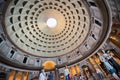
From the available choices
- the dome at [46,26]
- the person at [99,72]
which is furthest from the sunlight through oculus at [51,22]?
the person at [99,72]

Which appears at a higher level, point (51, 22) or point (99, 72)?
point (51, 22)

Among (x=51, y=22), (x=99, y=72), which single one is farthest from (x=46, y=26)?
(x=99, y=72)

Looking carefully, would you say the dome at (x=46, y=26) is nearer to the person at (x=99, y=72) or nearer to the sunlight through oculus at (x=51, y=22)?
the sunlight through oculus at (x=51, y=22)

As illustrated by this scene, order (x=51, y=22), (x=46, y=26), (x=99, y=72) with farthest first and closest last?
(x=46, y=26), (x=51, y=22), (x=99, y=72)

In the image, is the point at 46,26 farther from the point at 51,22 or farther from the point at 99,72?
the point at 99,72

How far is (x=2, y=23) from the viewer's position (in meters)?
21.5

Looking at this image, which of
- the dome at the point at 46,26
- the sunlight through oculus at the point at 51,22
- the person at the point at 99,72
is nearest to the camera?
the person at the point at 99,72

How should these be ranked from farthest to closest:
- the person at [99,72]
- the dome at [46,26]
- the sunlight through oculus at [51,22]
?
the sunlight through oculus at [51,22] < the dome at [46,26] < the person at [99,72]

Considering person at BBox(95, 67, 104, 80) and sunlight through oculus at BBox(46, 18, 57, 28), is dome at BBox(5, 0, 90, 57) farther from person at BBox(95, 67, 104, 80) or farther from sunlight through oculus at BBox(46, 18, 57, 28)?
person at BBox(95, 67, 104, 80)

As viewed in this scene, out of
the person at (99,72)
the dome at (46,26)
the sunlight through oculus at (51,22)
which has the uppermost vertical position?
the sunlight through oculus at (51,22)

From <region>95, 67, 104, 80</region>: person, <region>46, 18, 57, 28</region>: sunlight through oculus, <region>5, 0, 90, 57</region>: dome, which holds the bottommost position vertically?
<region>95, 67, 104, 80</region>: person

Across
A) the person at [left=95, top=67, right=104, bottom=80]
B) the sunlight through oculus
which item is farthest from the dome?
the person at [left=95, top=67, right=104, bottom=80]

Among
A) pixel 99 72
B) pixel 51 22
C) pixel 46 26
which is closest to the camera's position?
pixel 99 72

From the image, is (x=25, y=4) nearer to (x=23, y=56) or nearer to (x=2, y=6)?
(x=2, y=6)
